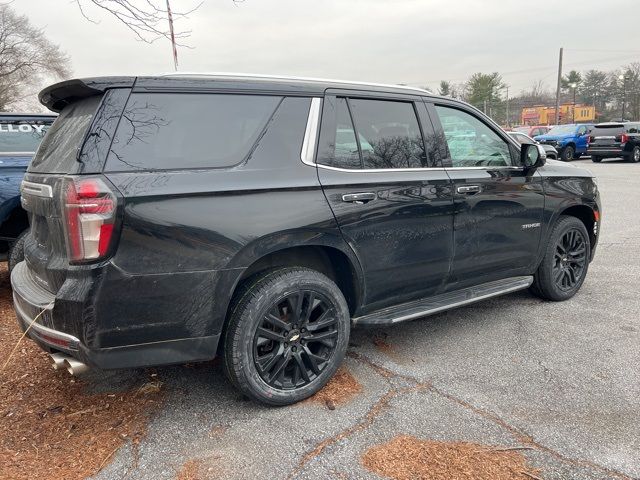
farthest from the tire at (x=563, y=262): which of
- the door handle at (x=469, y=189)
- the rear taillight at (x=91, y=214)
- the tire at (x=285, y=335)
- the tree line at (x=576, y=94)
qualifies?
the tree line at (x=576, y=94)

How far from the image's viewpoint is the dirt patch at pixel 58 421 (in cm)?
244

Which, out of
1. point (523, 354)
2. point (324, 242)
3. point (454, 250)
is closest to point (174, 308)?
point (324, 242)

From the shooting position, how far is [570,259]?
4.74 m

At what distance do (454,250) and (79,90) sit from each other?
259 centimetres

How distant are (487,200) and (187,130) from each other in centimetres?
231

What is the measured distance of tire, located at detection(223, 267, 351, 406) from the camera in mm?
2752

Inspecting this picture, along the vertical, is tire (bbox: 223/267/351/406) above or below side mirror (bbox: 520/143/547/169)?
below

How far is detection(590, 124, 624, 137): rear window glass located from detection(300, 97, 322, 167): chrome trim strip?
22.8 metres

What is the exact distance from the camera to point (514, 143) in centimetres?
423

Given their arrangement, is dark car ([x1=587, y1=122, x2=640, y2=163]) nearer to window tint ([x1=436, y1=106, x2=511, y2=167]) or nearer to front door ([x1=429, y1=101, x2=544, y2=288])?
front door ([x1=429, y1=101, x2=544, y2=288])

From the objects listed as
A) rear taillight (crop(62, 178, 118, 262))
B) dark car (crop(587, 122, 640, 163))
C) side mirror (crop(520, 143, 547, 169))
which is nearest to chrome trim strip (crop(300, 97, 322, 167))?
rear taillight (crop(62, 178, 118, 262))

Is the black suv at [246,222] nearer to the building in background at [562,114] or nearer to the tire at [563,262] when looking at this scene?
the tire at [563,262]

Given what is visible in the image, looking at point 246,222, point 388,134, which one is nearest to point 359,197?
point 388,134

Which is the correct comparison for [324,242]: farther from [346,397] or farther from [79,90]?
[79,90]
